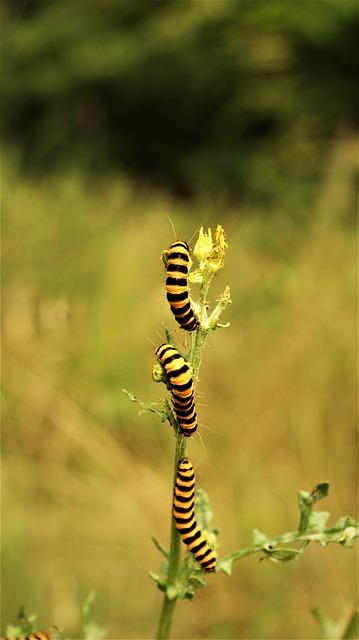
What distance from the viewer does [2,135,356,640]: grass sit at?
4.95 m

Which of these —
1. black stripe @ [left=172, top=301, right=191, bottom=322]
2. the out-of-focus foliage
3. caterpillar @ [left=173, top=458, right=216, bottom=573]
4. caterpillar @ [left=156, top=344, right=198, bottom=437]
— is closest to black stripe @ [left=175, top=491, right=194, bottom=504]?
caterpillar @ [left=173, top=458, right=216, bottom=573]

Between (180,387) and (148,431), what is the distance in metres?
5.64

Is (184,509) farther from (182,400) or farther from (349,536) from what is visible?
(349,536)

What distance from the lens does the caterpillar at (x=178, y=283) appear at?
1.19 meters

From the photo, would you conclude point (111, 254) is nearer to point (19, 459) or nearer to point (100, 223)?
point (100, 223)

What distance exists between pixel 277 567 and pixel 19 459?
259 centimetres

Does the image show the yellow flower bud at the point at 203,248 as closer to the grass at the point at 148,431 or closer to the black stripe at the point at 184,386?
the black stripe at the point at 184,386

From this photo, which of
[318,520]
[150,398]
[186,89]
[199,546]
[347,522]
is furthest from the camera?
[186,89]

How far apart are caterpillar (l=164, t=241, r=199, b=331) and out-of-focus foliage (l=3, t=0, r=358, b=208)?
14304mm

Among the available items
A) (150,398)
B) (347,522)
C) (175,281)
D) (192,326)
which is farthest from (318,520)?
(150,398)

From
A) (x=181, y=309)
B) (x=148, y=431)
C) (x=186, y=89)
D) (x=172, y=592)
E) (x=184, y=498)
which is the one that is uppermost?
(x=186, y=89)

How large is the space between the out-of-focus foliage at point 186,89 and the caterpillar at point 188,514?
14.4 meters

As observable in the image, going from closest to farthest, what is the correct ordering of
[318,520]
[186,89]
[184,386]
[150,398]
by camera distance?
[184,386], [318,520], [150,398], [186,89]

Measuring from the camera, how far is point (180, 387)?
1144 mm
